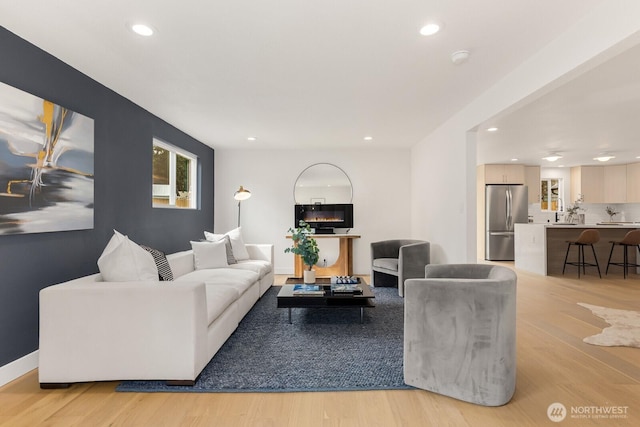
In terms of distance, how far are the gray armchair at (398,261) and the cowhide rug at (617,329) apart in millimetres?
1973

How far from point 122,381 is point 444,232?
3.98 meters

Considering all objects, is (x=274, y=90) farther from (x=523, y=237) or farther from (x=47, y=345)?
(x=523, y=237)

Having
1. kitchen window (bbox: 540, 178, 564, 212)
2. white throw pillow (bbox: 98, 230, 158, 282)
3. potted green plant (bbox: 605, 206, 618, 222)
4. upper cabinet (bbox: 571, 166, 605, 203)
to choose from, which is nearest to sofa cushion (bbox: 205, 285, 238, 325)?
white throw pillow (bbox: 98, 230, 158, 282)

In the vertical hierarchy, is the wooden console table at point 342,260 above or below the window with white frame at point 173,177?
below

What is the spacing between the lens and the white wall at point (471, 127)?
6.77ft

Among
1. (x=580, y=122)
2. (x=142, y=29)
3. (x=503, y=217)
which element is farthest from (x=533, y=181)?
(x=142, y=29)

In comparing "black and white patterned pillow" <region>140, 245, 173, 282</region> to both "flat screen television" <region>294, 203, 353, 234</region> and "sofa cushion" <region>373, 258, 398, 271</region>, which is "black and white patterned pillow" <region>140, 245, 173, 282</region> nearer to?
"sofa cushion" <region>373, 258, 398, 271</region>

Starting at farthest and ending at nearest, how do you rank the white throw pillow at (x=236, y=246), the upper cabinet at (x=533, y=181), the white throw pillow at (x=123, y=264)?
the upper cabinet at (x=533, y=181) → the white throw pillow at (x=236, y=246) → the white throw pillow at (x=123, y=264)

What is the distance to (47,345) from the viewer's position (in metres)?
2.23

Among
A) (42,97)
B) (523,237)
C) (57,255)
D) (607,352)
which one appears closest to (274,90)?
(42,97)

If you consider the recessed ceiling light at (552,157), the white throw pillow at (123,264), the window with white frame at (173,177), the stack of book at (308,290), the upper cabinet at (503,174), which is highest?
the recessed ceiling light at (552,157)

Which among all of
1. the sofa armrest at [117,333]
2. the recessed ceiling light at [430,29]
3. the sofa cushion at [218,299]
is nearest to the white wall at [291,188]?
the sofa cushion at [218,299]

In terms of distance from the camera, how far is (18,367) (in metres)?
2.48

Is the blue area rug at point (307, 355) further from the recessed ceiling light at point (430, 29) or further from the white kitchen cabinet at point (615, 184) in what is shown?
the white kitchen cabinet at point (615, 184)
